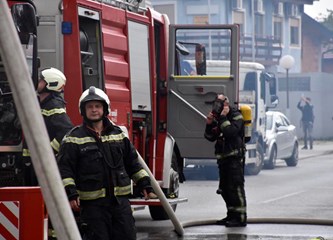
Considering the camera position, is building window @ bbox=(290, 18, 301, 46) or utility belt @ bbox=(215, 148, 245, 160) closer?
utility belt @ bbox=(215, 148, 245, 160)

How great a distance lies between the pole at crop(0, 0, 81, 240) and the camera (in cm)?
484

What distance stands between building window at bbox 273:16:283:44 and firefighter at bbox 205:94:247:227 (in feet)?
173

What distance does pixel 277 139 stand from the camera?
28.7 m

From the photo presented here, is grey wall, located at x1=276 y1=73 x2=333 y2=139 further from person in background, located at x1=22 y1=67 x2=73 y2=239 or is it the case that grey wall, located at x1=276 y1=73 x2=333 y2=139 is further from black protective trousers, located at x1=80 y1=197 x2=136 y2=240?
black protective trousers, located at x1=80 y1=197 x2=136 y2=240

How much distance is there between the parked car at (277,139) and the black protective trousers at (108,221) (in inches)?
758

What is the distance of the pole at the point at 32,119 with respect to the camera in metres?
4.84

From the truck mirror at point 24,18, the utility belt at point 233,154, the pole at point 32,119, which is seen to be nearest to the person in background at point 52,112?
the truck mirror at point 24,18

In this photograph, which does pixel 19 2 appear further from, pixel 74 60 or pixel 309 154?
pixel 309 154

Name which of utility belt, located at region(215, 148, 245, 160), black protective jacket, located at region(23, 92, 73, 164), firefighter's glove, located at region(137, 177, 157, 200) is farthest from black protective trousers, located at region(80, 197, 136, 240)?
utility belt, located at region(215, 148, 245, 160)

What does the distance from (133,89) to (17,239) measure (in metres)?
6.02

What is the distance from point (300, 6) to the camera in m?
72.2

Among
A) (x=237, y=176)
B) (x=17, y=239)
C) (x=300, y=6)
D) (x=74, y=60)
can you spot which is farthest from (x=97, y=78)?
(x=300, y=6)

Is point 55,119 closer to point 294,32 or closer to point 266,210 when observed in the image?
point 266,210

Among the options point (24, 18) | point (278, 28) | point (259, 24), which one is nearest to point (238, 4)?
point (259, 24)
